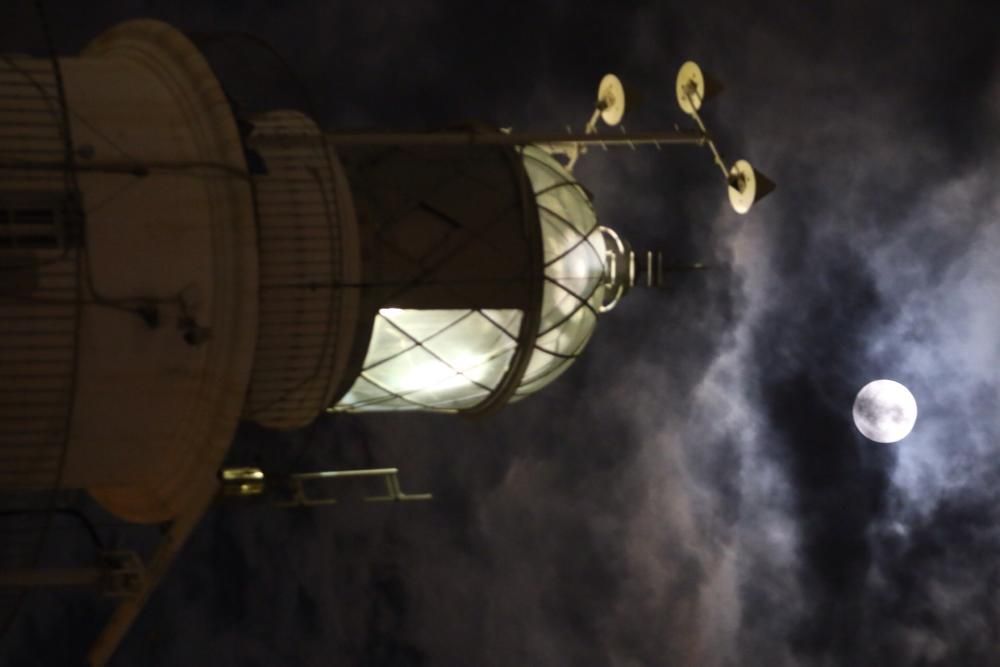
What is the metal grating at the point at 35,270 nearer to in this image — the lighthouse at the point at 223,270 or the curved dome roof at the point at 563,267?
the lighthouse at the point at 223,270

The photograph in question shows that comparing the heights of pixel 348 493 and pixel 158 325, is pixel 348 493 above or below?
below

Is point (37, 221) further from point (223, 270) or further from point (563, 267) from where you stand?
point (563, 267)

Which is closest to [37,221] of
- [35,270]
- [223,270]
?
[35,270]

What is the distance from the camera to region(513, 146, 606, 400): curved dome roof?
51.2 feet

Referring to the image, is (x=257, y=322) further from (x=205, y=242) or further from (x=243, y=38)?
(x=243, y=38)

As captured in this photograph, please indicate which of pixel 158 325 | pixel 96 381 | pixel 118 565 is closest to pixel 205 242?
pixel 158 325

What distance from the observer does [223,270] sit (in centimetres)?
1213

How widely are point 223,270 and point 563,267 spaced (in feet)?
16.1

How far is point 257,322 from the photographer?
497 inches

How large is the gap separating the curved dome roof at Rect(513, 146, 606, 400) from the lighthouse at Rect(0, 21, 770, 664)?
4 cm

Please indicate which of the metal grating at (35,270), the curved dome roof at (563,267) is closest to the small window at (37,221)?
the metal grating at (35,270)

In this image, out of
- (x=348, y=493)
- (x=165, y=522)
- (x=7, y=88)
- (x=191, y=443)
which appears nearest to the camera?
(x=7, y=88)

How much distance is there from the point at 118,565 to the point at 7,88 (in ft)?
15.9

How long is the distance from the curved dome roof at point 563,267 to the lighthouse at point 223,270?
4cm
